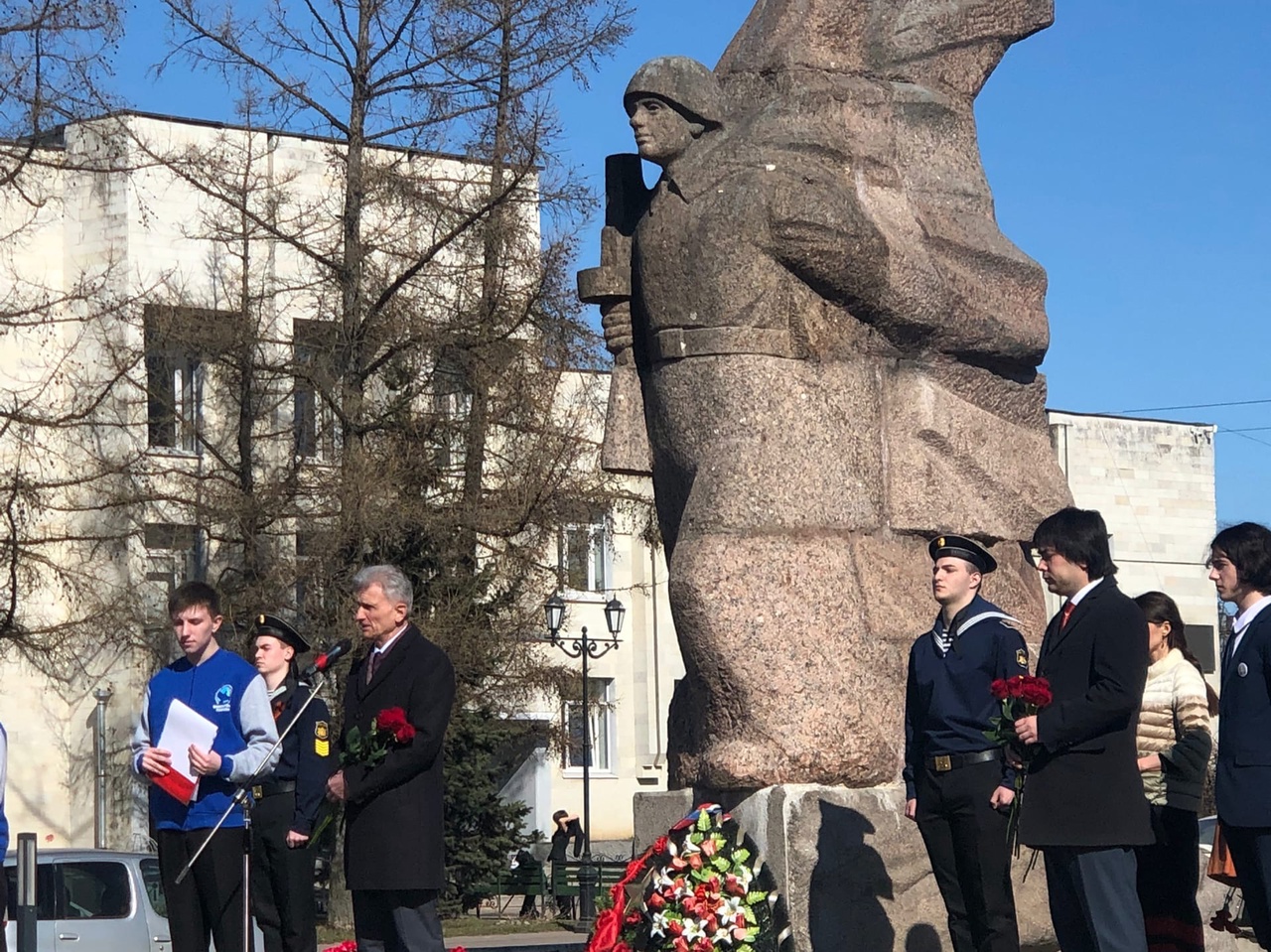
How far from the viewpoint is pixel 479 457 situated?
79.6ft

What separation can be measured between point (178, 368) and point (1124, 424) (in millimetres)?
20029

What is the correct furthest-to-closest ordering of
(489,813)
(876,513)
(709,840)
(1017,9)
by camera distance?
(489,813), (1017,9), (876,513), (709,840)

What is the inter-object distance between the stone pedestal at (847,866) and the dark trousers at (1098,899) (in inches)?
53.2

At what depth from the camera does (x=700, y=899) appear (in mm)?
7754

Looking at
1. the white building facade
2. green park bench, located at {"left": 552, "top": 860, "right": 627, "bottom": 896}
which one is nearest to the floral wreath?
green park bench, located at {"left": 552, "top": 860, "right": 627, "bottom": 896}

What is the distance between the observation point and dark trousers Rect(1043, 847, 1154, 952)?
6.57m

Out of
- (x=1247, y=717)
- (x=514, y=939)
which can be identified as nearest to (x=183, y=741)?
(x=1247, y=717)

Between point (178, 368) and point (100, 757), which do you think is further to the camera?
point (100, 757)

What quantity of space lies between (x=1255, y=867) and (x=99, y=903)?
11.3 m

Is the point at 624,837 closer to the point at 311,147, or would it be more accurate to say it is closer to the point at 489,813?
the point at 489,813

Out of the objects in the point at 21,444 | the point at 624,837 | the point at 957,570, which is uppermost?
the point at 21,444

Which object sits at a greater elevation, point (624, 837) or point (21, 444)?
point (21, 444)

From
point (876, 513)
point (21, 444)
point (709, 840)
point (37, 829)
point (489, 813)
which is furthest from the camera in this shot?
point (37, 829)

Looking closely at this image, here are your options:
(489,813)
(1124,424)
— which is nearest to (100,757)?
(489,813)
